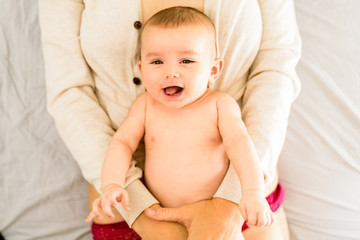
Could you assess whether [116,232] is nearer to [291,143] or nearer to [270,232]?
[270,232]

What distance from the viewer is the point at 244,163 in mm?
849

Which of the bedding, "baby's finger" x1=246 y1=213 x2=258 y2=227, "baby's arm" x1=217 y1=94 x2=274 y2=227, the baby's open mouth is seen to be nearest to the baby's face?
the baby's open mouth

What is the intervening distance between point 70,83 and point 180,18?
39 centimetres

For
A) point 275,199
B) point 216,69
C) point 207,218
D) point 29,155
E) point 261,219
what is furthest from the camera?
point 29,155

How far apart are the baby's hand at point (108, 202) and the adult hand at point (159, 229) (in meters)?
0.11

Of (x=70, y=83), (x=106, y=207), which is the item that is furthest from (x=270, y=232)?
(x=70, y=83)

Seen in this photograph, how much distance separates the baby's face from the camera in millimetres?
897

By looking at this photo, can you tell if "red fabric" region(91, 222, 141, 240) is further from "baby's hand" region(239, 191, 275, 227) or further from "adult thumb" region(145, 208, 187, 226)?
"baby's hand" region(239, 191, 275, 227)

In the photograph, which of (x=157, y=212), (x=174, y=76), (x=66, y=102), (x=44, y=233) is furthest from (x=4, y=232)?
(x=174, y=76)

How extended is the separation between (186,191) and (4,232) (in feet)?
2.36

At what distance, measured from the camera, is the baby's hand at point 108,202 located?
32.1 inches

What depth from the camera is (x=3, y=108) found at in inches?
51.1

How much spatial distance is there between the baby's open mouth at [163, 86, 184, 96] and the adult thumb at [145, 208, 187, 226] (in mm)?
302

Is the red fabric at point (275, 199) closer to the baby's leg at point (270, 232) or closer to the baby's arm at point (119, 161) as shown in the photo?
the baby's leg at point (270, 232)
